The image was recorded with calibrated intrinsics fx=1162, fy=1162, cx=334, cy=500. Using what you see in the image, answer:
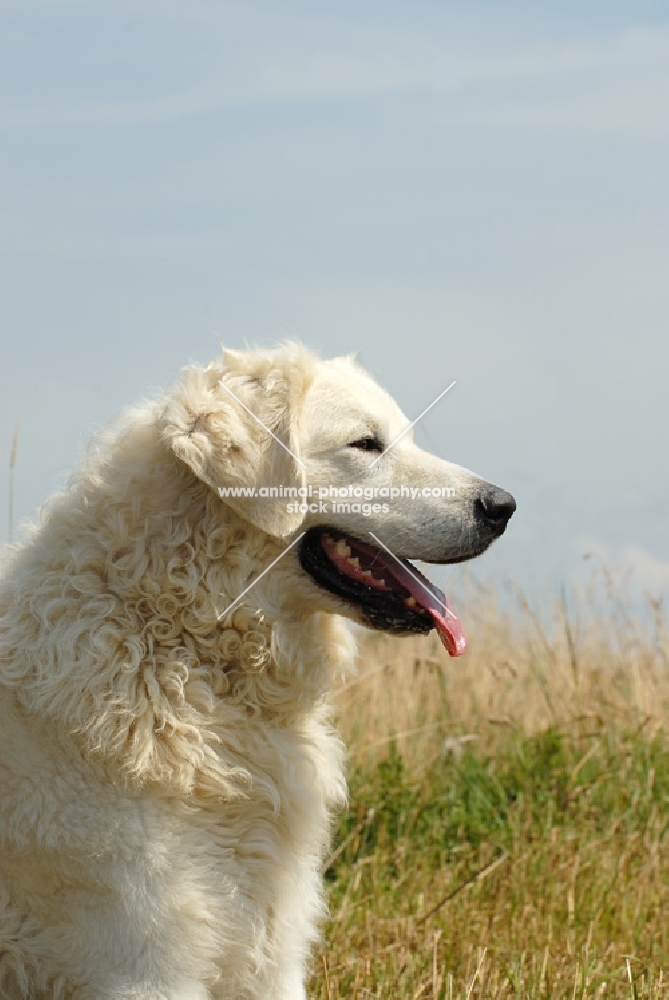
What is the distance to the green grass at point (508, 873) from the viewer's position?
4152mm

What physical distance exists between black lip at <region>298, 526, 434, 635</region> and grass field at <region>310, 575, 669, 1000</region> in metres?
1.31

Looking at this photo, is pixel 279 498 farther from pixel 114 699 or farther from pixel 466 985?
pixel 466 985

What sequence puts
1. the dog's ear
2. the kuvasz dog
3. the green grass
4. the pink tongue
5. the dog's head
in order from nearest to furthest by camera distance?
the kuvasz dog
the dog's ear
the dog's head
the pink tongue
the green grass

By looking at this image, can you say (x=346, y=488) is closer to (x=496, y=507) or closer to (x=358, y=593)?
(x=358, y=593)

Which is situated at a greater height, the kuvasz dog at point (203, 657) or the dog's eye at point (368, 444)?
the dog's eye at point (368, 444)

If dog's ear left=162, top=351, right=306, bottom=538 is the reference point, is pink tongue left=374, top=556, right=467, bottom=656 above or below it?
below

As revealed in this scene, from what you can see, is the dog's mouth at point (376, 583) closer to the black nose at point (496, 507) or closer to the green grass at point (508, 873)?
the black nose at point (496, 507)

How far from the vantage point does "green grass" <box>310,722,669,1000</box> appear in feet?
13.6

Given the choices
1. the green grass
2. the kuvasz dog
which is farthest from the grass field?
the kuvasz dog

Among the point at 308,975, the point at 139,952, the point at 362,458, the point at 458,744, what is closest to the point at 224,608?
the point at 362,458

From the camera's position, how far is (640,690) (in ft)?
23.0

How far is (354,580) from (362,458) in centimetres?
36

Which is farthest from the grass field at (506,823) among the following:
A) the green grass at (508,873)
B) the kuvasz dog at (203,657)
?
the kuvasz dog at (203,657)

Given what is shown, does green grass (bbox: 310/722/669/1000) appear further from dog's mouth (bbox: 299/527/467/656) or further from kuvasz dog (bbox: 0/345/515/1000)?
dog's mouth (bbox: 299/527/467/656)
